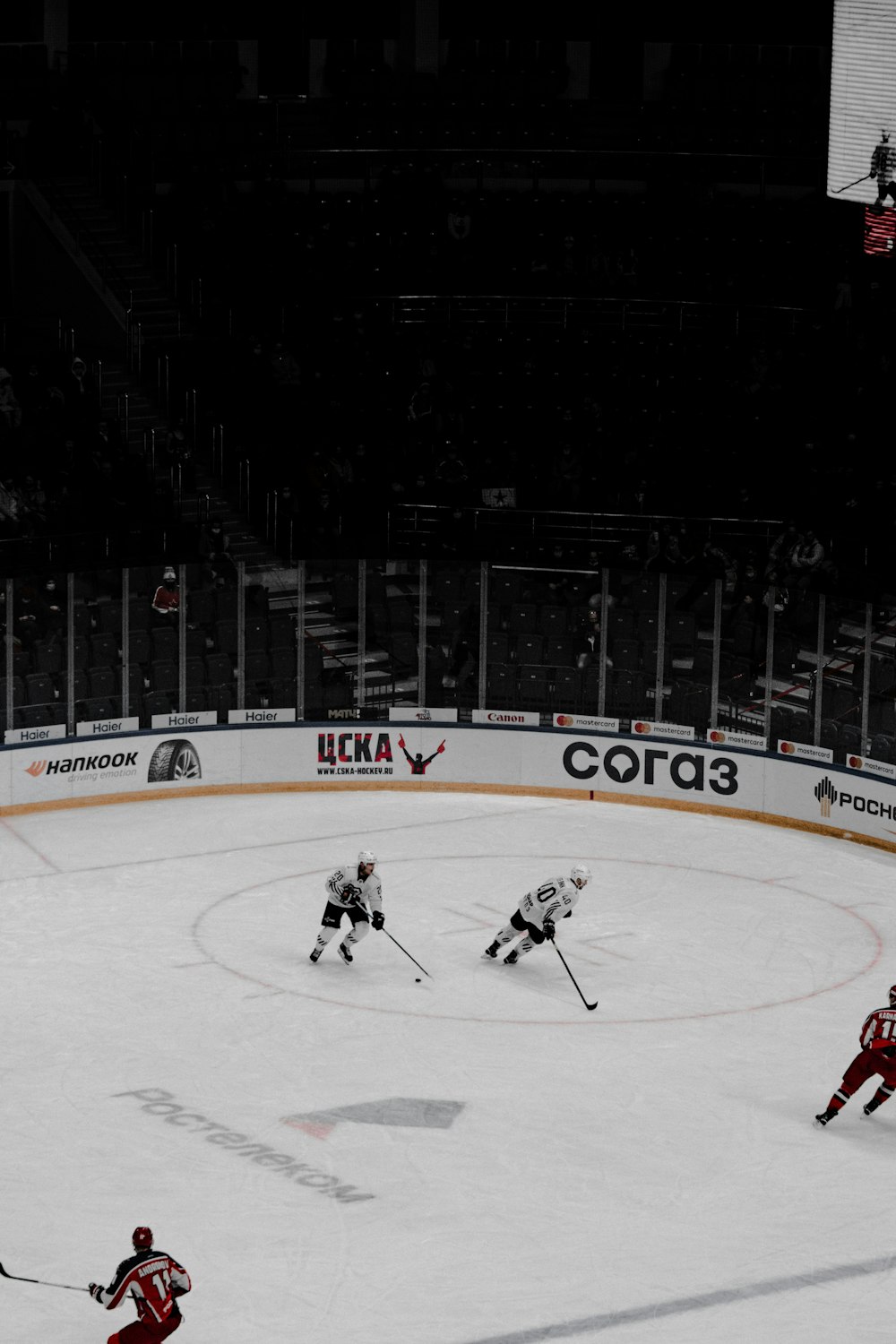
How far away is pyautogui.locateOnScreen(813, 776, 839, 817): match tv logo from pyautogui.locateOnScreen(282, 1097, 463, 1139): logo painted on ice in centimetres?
899

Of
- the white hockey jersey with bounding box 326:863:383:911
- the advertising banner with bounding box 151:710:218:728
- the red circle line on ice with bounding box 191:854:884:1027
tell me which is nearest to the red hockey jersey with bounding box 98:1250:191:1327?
the red circle line on ice with bounding box 191:854:884:1027

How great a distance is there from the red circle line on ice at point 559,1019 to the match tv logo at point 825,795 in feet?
6.37

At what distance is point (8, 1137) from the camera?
13.4m

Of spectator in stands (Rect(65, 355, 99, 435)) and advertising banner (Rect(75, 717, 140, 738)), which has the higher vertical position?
spectator in stands (Rect(65, 355, 99, 435))

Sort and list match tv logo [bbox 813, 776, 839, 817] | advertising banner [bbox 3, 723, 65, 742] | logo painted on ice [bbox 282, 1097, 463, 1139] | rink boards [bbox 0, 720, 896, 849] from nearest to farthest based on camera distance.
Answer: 1. logo painted on ice [bbox 282, 1097, 463, 1139]
2. match tv logo [bbox 813, 776, 839, 817]
3. advertising banner [bbox 3, 723, 65, 742]
4. rink boards [bbox 0, 720, 896, 849]

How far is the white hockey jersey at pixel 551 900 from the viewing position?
17.0 meters

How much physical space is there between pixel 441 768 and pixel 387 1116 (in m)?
10.3

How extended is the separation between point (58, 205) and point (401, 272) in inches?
197

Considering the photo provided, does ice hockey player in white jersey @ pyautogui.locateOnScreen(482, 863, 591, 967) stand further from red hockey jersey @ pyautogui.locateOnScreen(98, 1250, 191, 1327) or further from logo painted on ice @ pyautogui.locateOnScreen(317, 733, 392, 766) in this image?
red hockey jersey @ pyautogui.locateOnScreen(98, 1250, 191, 1327)

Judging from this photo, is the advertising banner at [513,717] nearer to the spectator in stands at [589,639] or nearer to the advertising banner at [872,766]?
the spectator in stands at [589,639]

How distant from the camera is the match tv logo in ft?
72.6

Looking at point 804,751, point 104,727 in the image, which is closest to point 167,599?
point 104,727

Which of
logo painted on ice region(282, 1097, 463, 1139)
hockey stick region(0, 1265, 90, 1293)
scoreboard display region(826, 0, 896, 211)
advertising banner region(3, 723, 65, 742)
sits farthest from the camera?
advertising banner region(3, 723, 65, 742)

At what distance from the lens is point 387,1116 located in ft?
45.9
